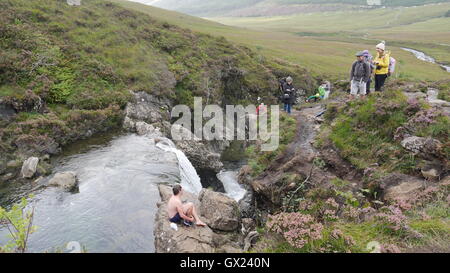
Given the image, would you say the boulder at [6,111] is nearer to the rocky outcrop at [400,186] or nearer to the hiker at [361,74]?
the hiker at [361,74]

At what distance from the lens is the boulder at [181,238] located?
10602 millimetres

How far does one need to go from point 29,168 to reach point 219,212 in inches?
456

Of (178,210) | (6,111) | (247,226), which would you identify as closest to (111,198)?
(178,210)

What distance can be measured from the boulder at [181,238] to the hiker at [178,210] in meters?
0.23

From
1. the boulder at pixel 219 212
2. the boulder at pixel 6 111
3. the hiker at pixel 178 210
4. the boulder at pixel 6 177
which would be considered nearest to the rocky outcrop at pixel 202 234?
the boulder at pixel 219 212

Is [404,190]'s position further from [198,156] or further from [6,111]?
[6,111]

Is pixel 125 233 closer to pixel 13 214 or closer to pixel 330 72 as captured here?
pixel 13 214

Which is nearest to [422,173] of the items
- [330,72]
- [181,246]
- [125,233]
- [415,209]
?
[415,209]

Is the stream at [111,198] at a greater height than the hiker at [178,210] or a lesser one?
lesser

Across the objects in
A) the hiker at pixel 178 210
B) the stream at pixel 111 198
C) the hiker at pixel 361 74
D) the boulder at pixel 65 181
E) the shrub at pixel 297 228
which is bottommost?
the stream at pixel 111 198

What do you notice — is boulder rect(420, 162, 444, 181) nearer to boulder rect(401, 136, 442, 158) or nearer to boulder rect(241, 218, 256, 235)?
boulder rect(401, 136, 442, 158)

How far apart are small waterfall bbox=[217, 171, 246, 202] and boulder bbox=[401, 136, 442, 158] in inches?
420

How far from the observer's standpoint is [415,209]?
10297 millimetres

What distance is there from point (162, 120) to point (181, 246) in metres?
19.7
